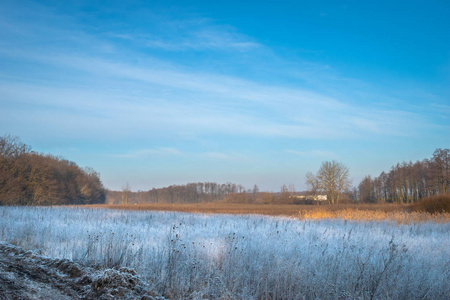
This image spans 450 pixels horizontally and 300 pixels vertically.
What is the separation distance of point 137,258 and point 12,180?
27370 millimetres

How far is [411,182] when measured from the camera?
61094 mm

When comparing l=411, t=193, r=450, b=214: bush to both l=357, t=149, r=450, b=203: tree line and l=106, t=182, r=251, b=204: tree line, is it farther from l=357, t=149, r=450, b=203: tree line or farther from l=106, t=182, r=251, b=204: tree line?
l=106, t=182, r=251, b=204: tree line

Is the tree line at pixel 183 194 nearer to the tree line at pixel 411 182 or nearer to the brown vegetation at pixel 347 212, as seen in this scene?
the tree line at pixel 411 182

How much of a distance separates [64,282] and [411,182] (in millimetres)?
67928

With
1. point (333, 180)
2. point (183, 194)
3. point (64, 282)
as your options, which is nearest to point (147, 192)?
point (183, 194)

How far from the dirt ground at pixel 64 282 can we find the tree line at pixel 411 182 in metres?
37.7

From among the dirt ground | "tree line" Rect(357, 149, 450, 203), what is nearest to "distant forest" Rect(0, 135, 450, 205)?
"tree line" Rect(357, 149, 450, 203)

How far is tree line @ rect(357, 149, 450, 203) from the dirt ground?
37.7 metres

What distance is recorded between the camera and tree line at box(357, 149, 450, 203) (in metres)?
48.0

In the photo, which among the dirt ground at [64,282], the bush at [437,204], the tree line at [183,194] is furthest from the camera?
the tree line at [183,194]

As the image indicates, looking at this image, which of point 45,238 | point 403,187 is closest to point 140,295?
point 45,238

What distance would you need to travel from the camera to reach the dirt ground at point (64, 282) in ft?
15.1

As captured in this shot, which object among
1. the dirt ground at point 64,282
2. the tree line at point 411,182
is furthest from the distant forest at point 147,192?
the dirt ground at point 64,282

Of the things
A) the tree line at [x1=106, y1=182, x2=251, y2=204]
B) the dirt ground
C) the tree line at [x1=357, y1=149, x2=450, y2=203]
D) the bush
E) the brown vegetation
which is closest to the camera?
the dirt ground
